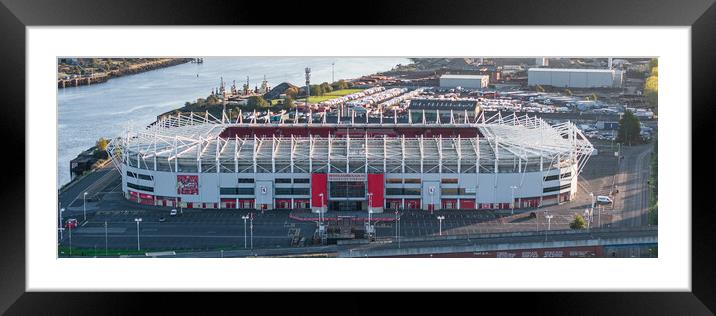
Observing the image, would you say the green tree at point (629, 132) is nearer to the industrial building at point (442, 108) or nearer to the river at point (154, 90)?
the industrial building at point (442, 108)

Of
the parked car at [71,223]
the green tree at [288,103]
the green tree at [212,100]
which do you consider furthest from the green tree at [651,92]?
the parked car at [71,223]

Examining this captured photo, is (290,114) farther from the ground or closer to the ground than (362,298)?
farther from the ground

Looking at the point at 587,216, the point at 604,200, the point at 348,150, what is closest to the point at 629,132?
the point at 604,200

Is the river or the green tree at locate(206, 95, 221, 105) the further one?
the green tree at locate(206, 95, 221, 105)

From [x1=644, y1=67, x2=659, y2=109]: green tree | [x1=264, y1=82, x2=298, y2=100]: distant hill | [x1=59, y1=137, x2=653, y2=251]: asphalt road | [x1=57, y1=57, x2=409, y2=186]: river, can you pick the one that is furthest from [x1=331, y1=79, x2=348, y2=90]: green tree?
[x1=59, y1=137, x2=653, y2=251]: asphalt road

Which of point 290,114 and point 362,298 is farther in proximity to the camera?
point 290,114

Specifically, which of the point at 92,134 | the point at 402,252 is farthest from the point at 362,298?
the point at 92,134

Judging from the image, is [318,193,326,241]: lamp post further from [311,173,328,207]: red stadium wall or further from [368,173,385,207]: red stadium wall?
[368,173,385,207]: red stadium wall
